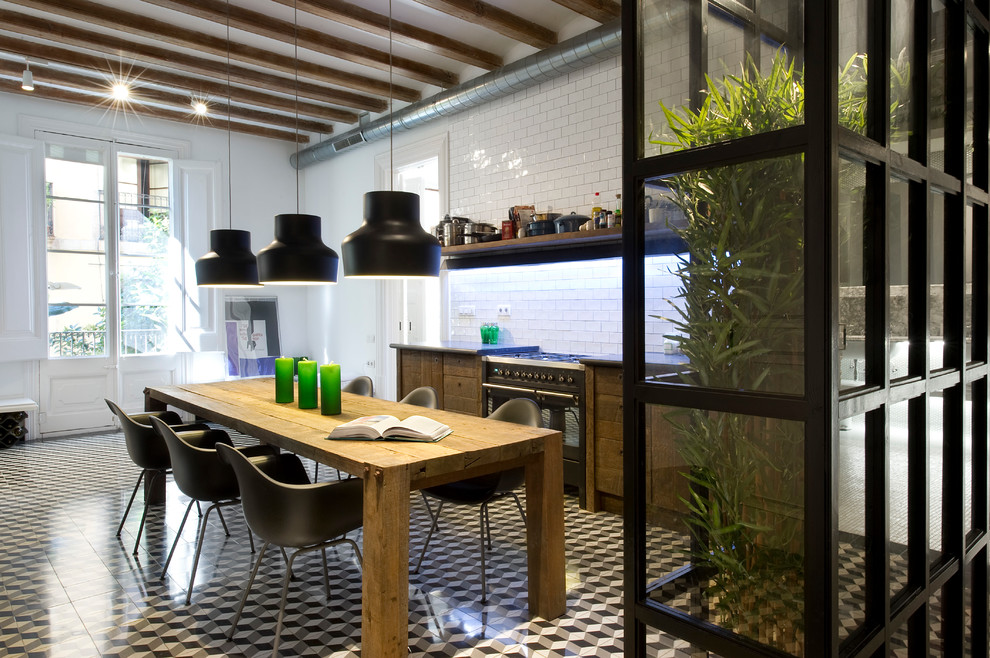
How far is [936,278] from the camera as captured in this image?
196 cm

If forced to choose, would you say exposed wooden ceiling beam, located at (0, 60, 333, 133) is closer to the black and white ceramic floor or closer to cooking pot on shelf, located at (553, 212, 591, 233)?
cooking pot on shelf, located at (553, 212, 591, 233)

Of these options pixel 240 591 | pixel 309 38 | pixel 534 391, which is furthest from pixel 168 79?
pixel 240 591

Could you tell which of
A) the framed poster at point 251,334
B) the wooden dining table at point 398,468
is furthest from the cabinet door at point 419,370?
the framed poster at point 251,334

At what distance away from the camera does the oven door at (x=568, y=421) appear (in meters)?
4.67

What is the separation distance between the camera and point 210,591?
131 inches

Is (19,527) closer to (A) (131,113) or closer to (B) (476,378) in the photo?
(B) (476,378)

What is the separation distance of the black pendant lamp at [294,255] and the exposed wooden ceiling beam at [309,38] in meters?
1.52

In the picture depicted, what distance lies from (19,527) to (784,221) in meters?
4.98

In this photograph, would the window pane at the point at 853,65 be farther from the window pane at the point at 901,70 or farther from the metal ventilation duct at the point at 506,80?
the metal ventilation duct at the point at 506,80

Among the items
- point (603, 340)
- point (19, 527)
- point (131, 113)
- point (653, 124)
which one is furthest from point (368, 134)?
point (653, 124)

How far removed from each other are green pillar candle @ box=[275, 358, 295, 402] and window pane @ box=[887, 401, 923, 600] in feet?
10.6

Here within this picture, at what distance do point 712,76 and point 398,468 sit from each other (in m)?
1.70

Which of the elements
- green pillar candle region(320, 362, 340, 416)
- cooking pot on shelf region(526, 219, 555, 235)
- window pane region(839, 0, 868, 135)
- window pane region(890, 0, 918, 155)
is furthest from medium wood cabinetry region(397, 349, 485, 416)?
window pane region(839, 0, 868, 135)

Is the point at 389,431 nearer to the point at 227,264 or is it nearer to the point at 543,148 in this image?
the point at 227,264
